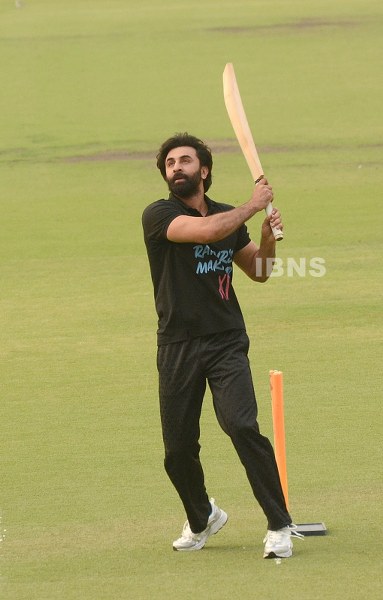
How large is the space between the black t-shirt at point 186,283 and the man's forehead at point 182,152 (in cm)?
27

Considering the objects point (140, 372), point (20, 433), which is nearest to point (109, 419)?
point (20, 433)

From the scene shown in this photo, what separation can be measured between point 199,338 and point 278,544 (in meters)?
1.03

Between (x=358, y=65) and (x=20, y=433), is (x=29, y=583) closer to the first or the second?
(x=20, y=433)

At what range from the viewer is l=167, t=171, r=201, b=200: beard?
746 centimetres

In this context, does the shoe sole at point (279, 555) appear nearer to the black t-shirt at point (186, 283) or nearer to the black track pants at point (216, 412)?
the black track pants at point (216, 412)

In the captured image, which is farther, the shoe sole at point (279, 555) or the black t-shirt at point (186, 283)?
the black t-shirt at point (186, 283)

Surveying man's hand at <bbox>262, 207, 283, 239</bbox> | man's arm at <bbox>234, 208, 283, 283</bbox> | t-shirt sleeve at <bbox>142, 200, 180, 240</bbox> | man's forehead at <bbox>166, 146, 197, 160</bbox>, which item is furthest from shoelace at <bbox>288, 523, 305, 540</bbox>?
man's forehead at <bbox>166, 146, 197, 160</bbox>

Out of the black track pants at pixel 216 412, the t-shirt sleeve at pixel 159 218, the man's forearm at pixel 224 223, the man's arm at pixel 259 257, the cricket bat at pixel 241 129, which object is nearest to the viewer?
the man's forearm at pixel 224 223

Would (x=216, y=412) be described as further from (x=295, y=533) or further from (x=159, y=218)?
(x=159, y=218)

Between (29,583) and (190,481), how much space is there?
0.98m

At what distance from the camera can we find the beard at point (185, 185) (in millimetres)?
7465

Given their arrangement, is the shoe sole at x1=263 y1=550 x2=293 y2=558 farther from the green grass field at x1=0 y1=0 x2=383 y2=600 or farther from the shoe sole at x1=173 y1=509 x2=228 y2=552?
the shoe sole at x1=173 y1=509 x2=228 y2=552

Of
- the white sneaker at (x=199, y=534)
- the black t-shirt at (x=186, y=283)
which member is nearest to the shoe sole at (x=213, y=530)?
the white sneaker at (x=199, y=534)

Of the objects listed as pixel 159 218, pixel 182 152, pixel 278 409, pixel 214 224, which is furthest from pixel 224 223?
pixel 278 409
